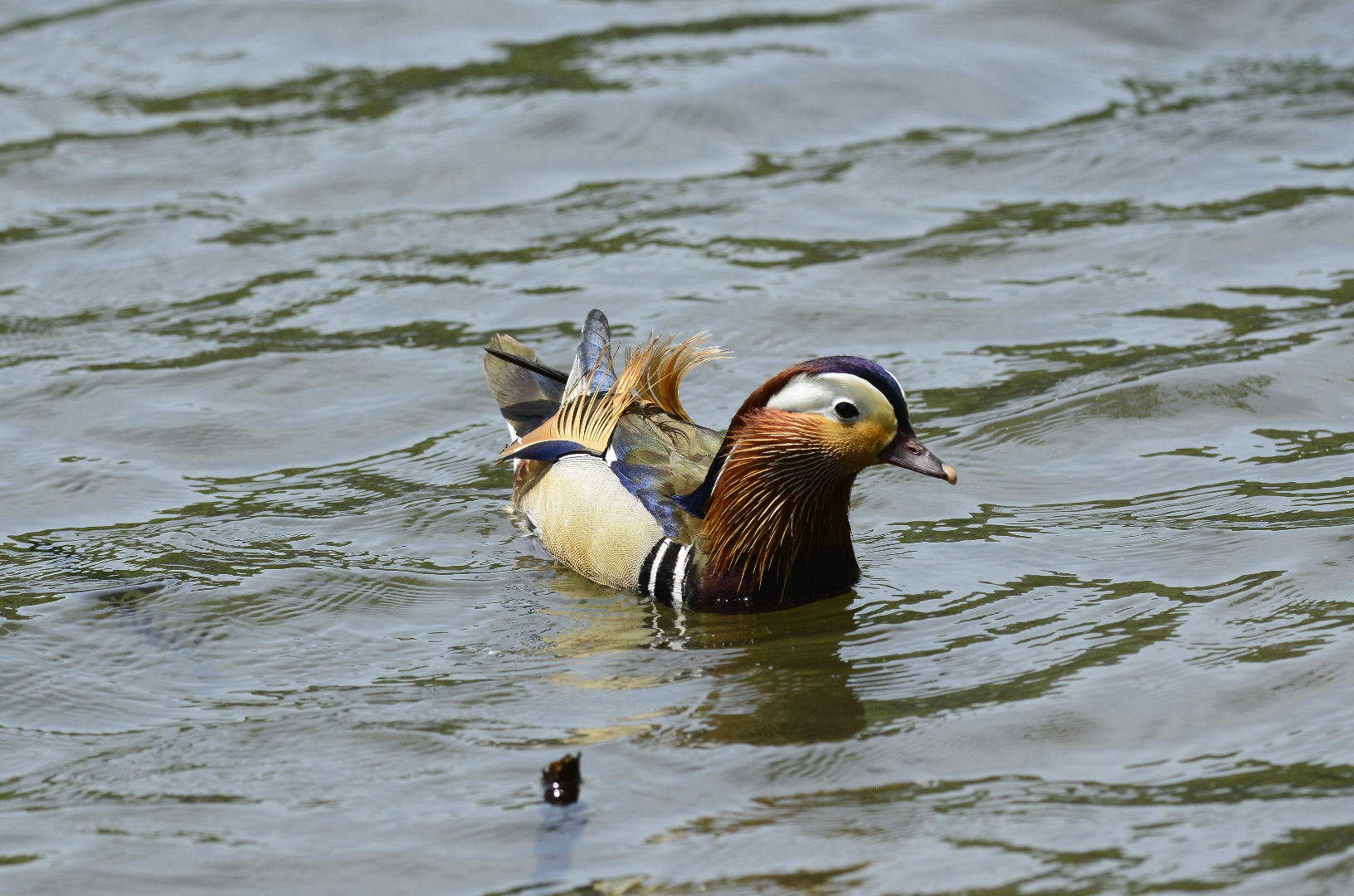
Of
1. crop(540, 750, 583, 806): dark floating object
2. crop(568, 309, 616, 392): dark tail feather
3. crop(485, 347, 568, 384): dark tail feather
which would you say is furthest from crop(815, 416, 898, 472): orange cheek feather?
crop(540, 750, 583, 806): dark floating object

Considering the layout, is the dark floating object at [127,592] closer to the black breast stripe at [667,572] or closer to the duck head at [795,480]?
the black breast stripe at [667,572]

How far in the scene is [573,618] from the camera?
7.25 meters

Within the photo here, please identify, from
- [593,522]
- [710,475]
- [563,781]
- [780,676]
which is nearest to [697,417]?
[593,522]

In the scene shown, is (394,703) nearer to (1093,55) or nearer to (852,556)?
(852,556)

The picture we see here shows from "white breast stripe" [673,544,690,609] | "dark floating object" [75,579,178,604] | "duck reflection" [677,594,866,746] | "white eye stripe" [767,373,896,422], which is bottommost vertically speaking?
"duck reflection" [677,594,866,746]

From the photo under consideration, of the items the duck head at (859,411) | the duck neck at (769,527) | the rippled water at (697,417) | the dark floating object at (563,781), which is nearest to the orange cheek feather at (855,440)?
the duck head at (859,411)

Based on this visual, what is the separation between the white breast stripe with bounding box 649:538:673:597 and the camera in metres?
7.35

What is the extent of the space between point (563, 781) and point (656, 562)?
72.0 inches

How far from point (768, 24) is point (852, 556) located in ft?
32.0

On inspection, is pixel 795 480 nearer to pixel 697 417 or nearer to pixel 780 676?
pixel 780 676

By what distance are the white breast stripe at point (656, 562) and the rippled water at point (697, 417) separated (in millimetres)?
165

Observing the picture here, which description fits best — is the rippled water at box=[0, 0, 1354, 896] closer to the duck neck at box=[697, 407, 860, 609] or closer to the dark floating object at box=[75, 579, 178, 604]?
the dark floating object at box=[75, 579, 178, 604]

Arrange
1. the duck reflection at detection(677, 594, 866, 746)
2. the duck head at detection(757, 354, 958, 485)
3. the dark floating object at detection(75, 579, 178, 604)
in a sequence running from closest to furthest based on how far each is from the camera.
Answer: the duck reflection at detection(677, 594, 866, 746), the duck head at detection(757, 354, 958, 485), the dark floating object at detection(75, 579, 178, 604)

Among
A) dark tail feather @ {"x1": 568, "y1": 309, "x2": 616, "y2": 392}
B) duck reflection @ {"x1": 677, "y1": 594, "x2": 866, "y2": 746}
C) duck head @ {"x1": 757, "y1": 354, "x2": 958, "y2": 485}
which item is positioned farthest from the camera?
dark tail feather @ {"x1": 568, "y1": 309, "x2": 616, "y2": 392}
